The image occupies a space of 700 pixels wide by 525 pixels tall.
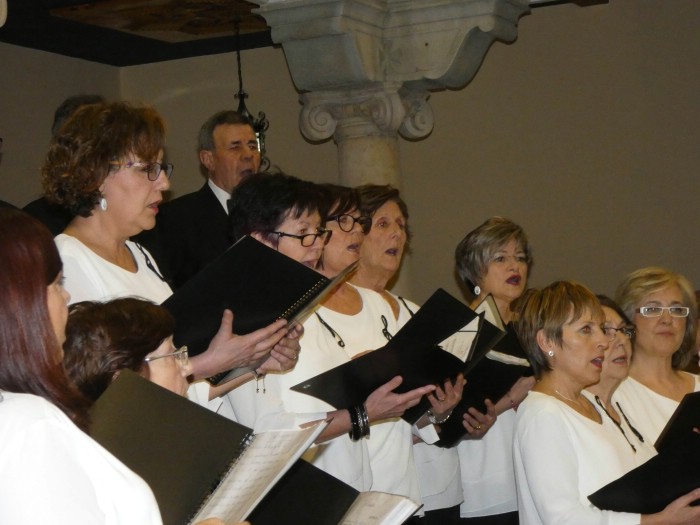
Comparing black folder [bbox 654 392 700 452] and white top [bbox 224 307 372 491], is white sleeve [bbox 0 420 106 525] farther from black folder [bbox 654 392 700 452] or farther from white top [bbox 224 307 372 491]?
black folder [bbox 654 392 700 452]

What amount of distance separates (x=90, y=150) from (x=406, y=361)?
1131 millimetres

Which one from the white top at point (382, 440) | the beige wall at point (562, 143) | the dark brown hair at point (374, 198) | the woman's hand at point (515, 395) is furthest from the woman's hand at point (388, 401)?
the beige wall at point (562, 143)

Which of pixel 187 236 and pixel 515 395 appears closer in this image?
pixel 515 395

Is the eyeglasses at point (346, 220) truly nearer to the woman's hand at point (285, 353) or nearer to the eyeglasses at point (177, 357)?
the woman's hand at point (285, 353)

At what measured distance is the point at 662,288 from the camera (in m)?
4.20

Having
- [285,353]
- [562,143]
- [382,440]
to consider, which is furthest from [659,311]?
[562,143]

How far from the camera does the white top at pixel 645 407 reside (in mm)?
3896

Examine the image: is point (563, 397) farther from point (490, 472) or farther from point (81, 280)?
point (81, 280)

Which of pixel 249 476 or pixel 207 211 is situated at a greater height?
pixel 207 211

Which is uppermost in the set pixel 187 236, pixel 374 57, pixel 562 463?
pixel 374 57

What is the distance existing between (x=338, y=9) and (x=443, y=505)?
342cm

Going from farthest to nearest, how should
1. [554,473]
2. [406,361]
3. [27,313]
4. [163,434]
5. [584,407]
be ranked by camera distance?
[584,407], [406,361], [554,473], [163,434], [27,313]

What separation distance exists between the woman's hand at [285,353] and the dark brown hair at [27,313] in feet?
5.05

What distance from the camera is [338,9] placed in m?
6.63
